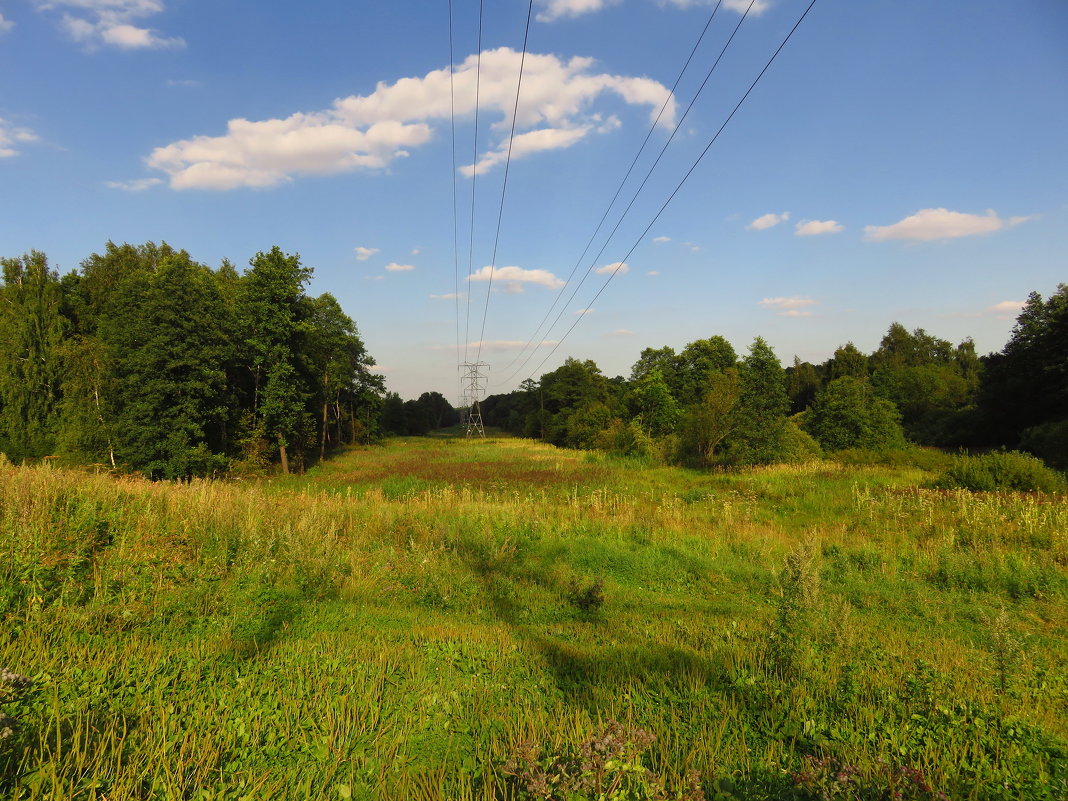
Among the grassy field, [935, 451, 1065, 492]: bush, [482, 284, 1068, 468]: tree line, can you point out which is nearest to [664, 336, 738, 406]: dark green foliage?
[482, 284, 1068, 468]: tree line

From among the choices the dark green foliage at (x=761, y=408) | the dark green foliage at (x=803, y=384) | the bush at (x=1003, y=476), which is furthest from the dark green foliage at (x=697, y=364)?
the bush at (x=1003, y=476)

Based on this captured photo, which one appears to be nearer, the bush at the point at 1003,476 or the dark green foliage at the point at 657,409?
the bush at the point at 1003,476

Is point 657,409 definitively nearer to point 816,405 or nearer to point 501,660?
point 816,405

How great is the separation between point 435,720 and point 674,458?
96.8ft

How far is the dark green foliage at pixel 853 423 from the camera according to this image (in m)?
31.8

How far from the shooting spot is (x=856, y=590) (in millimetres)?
7863

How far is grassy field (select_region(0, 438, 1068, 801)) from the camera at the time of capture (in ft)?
9.05

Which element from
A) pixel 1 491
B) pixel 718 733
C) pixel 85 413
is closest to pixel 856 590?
pixel 718 733

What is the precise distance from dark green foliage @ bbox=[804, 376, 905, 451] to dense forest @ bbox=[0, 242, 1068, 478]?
0.32ft

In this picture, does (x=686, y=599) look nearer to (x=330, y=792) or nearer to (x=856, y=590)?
(x=856, y=590)

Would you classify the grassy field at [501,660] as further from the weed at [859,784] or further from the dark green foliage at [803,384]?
the dark green foliage at [803,384]

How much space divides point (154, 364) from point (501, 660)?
23.6 meters

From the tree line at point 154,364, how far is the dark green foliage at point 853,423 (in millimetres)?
34697

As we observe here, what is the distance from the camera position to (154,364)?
21188mm
